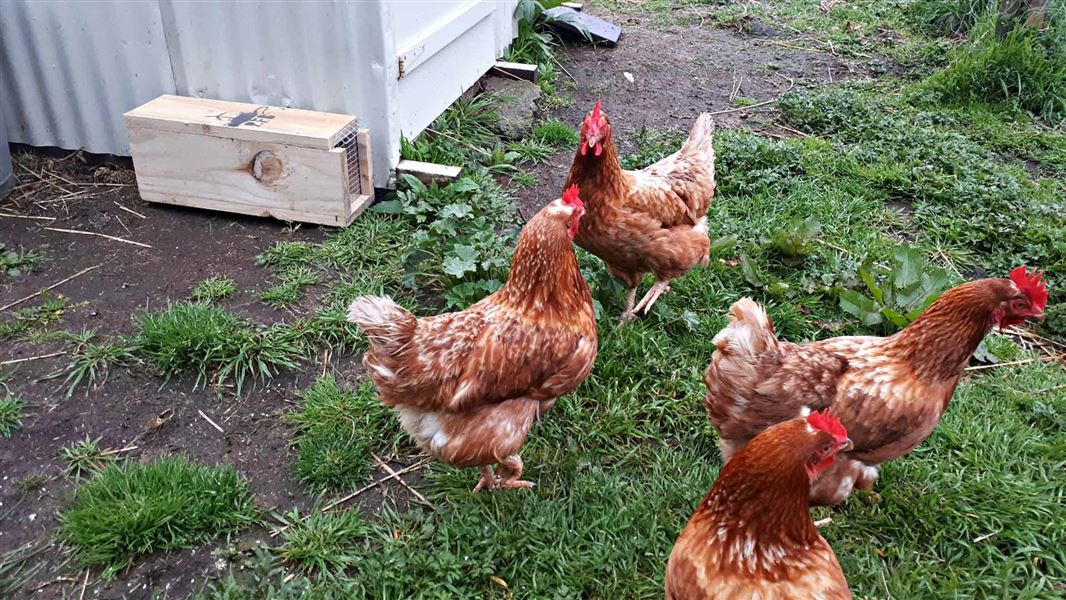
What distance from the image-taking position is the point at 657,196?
381cm

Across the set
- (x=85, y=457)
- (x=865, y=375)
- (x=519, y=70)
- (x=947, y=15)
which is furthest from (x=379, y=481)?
(x=947, y=15)

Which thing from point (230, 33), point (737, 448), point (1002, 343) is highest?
point (230, 33)

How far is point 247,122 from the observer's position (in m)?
4.51

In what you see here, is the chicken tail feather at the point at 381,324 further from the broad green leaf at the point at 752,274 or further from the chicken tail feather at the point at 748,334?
the broad green leaf at the point at 752,274

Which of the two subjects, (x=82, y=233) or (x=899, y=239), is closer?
(x=82, y=233)

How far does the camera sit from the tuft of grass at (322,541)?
8.86 ft

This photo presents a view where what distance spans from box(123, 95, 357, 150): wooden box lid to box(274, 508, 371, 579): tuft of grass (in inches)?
92.0

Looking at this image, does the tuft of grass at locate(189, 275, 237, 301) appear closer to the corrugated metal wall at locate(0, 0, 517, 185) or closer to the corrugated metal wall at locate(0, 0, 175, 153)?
the corrugated metal wall at locate(0, 0, 517, 185)

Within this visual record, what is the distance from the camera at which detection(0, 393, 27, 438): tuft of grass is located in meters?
3.12

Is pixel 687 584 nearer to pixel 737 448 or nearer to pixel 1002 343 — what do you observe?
pixel 737 448

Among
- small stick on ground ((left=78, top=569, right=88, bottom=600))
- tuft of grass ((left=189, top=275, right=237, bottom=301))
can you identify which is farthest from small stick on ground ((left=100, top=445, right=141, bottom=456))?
tuft of grass ((left=189, top=275, right=237, bottom=301))

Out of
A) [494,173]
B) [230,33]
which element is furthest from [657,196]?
[230,33]

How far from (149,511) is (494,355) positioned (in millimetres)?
1424

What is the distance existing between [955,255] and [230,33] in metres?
4.90
